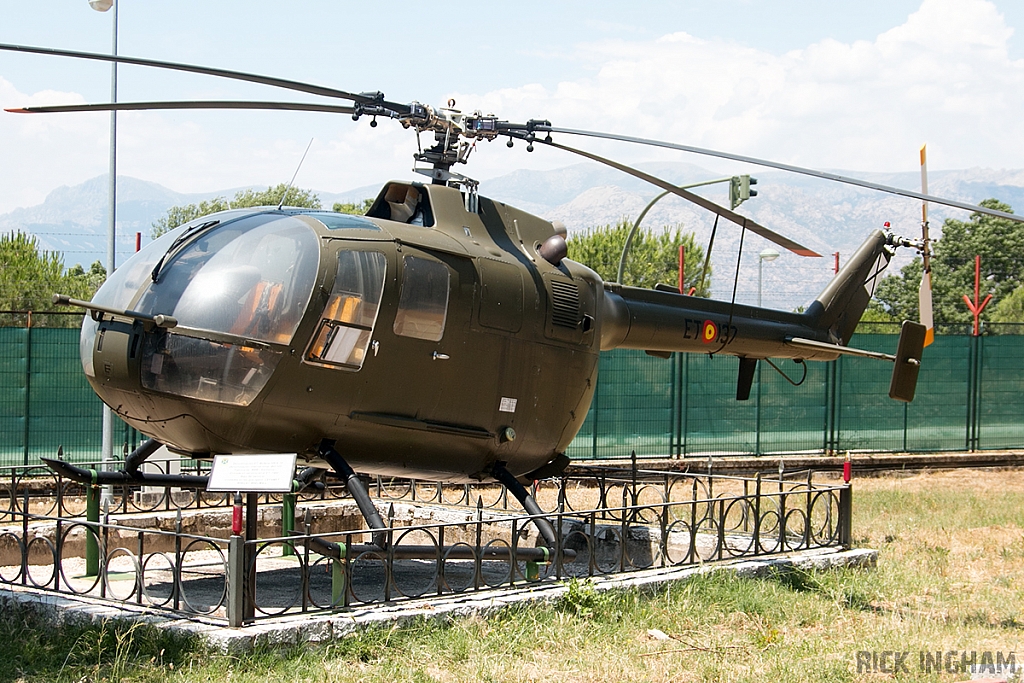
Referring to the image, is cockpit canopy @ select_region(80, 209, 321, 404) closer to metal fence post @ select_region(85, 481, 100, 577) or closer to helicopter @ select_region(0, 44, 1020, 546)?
helicopter @ select_region(0, 44, 1020, 546)

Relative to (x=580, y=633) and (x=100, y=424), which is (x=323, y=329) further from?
(x=100, y=424)

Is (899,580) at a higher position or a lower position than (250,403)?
lower

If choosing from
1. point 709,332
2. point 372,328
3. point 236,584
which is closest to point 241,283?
point 372,328

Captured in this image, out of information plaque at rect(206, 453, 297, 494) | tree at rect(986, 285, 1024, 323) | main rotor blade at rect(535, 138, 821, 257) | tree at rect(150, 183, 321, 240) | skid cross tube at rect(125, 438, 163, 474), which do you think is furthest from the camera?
tree at rect(150, 183, 321, 240)

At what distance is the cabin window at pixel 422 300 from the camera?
29.5 feet

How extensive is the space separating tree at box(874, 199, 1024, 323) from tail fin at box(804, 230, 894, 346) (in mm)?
65037

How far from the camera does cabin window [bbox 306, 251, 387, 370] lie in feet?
27.8

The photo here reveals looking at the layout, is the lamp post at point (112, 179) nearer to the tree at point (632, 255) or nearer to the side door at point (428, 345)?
the side door at point (428, 345)

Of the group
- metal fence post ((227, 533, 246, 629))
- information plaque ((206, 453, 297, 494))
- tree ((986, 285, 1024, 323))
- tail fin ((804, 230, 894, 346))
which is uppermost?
tree ((986, 285, 1024, 323))

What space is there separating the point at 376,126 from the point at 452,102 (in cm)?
90

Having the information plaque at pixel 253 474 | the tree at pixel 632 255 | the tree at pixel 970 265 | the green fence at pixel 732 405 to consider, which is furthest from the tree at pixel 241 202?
the information plaque at pixel 253 474

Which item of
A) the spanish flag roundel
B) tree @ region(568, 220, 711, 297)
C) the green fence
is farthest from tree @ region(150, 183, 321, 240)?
the spanish flag roundel

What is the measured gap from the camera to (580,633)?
324 inches

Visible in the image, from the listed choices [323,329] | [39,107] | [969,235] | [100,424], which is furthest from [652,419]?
[969,235]
